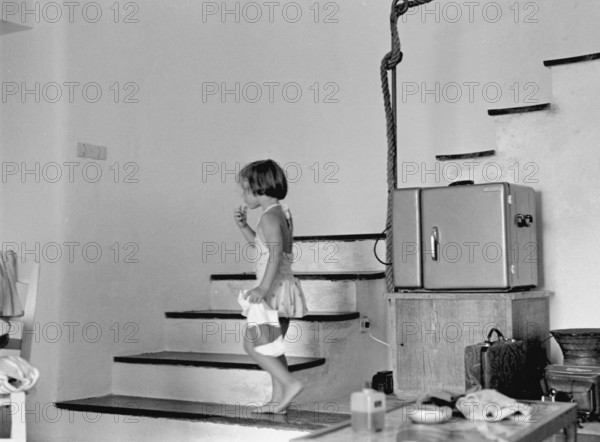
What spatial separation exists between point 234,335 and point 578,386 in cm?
157

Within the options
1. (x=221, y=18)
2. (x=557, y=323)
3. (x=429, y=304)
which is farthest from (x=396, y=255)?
(x=221, y=18)

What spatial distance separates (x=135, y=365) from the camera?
370cm

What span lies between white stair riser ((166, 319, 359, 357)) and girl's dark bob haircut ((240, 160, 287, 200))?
65 centimetres

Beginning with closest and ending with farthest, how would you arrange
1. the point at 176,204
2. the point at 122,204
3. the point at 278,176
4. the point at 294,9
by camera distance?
the point at 278,176
the point at 122,204
the point at 176,204
the point at 294,9

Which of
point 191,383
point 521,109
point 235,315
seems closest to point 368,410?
point 191,383

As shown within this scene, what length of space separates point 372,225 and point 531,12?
4.79ft

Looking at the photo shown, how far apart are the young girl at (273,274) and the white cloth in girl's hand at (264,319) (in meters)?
0.01

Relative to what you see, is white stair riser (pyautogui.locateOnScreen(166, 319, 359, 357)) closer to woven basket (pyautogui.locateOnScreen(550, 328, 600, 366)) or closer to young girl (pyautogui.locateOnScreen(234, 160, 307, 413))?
young girl (pyautogui.locateOnScreen(234, 160, 307, 413))

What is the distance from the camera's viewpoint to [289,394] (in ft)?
10.1

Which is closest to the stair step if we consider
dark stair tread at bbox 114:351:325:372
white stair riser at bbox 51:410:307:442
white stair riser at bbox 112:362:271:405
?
dark stair tread at bbox 114:351:325:372

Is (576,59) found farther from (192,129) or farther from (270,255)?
(192,129)

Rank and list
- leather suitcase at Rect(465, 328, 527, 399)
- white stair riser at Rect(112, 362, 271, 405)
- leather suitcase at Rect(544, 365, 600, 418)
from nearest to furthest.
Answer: leather suitcase at Rect(465, 328, 527, 399), leather suitcase at Rect(544, 365, 600, 418), white stair riser at Rect(112, 362, 271, 405)

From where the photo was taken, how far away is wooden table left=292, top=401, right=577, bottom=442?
1.90m

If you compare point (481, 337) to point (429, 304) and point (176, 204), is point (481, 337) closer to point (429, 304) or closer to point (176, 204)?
point (429, 304)
